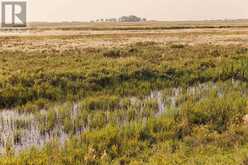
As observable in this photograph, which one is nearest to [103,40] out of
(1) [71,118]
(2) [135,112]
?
(2) [135,112]

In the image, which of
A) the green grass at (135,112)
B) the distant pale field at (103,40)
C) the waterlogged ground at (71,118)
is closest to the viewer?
the green grass at (135,112)

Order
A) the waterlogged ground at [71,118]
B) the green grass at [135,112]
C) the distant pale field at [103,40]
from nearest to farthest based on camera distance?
1. the green grass at [135,112]
2. the waterlogged ground at [71,118]
3. the distant pale field at [103,40]

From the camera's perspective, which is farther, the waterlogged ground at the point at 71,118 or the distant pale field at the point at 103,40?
the distant pale field at the point at 103,40

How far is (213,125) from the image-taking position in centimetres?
1043

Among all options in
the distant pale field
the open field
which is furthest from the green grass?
the distant pale field

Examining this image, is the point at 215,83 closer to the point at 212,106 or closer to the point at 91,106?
the point at 212,106

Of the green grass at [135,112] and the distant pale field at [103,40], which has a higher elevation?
the distant pale field at [103,40]

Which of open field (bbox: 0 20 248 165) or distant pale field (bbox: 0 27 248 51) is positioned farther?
distant pale field (bbox: 0 27 248 51)

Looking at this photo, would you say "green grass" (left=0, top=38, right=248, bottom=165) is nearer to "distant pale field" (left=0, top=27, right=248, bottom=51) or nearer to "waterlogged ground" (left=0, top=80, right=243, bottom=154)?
"waterlogged ground" (left=0, top=80, right=243, bottom=154)

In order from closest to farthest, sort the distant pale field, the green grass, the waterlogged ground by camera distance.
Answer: the green grass
the waterlogged ground
the distant pale field

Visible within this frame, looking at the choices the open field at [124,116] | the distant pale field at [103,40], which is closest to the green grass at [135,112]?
the open field at [124,116]

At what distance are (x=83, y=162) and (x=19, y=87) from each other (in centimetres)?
904

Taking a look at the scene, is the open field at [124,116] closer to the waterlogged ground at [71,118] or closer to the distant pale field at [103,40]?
the waterlogged ground at [71,118]

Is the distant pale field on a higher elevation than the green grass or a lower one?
higher
